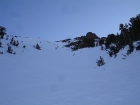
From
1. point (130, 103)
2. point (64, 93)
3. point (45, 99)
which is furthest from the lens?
point (64, 93)

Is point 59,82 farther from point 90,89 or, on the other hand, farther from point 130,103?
point 130,103

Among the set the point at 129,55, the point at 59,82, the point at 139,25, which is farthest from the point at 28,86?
the point at 139,25

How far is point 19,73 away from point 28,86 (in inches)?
100

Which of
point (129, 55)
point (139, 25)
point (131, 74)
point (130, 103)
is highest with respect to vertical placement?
point (139, 25)

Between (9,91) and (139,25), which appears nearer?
(9,91)

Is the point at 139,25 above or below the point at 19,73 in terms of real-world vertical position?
above

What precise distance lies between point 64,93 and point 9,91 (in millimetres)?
2783

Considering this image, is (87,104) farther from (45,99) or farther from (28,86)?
(28,86)

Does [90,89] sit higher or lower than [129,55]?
lower

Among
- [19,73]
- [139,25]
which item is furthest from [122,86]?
[139,25]

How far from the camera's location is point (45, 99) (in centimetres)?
638

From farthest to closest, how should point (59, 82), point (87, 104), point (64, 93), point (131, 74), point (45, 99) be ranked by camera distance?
point (59, 82)
point (131, 74)
point (64, 93)
point (45, 99)
point (87, 104)

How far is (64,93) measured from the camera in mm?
7012

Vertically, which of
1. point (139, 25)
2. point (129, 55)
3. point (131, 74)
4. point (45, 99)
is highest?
point (139, 25)
